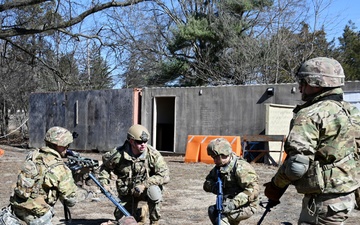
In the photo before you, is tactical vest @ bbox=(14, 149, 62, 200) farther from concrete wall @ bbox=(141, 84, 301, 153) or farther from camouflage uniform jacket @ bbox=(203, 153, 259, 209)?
concrete wall @ bbox=(141, 84, 301, 153)

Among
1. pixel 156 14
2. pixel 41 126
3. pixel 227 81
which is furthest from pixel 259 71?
pixel 41 126

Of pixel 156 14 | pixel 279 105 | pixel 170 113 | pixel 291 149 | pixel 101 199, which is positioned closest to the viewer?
pixel 291 149

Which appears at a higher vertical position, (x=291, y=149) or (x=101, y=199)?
(x=291, y=149)

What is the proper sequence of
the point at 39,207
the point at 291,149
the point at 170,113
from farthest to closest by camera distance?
the point at 170,113, the point at 39,207, the point at 291,149

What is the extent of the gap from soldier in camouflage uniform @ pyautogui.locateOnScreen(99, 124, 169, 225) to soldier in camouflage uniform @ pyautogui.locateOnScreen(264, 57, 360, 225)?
295cm

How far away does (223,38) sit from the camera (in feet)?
81.8

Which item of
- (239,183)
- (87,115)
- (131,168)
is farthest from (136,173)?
(87,115)

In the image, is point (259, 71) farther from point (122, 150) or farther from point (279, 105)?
point (122, 150)

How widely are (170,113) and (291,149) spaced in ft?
56.1

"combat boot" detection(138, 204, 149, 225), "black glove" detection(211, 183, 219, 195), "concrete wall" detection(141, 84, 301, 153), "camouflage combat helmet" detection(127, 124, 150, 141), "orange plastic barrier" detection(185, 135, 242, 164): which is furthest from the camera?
"concrete wall" detection(141, 84, 301, 153)

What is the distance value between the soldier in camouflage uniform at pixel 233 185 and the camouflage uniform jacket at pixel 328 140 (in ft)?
5.61

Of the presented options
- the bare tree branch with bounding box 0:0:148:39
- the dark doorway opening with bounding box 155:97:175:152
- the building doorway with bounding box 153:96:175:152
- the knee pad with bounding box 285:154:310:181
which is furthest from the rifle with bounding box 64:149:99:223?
the dark doorway opening with bounding box 155:97:175:152

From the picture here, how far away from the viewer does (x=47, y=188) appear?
16.5ft

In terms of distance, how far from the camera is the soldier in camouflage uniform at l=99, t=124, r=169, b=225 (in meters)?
6.18
